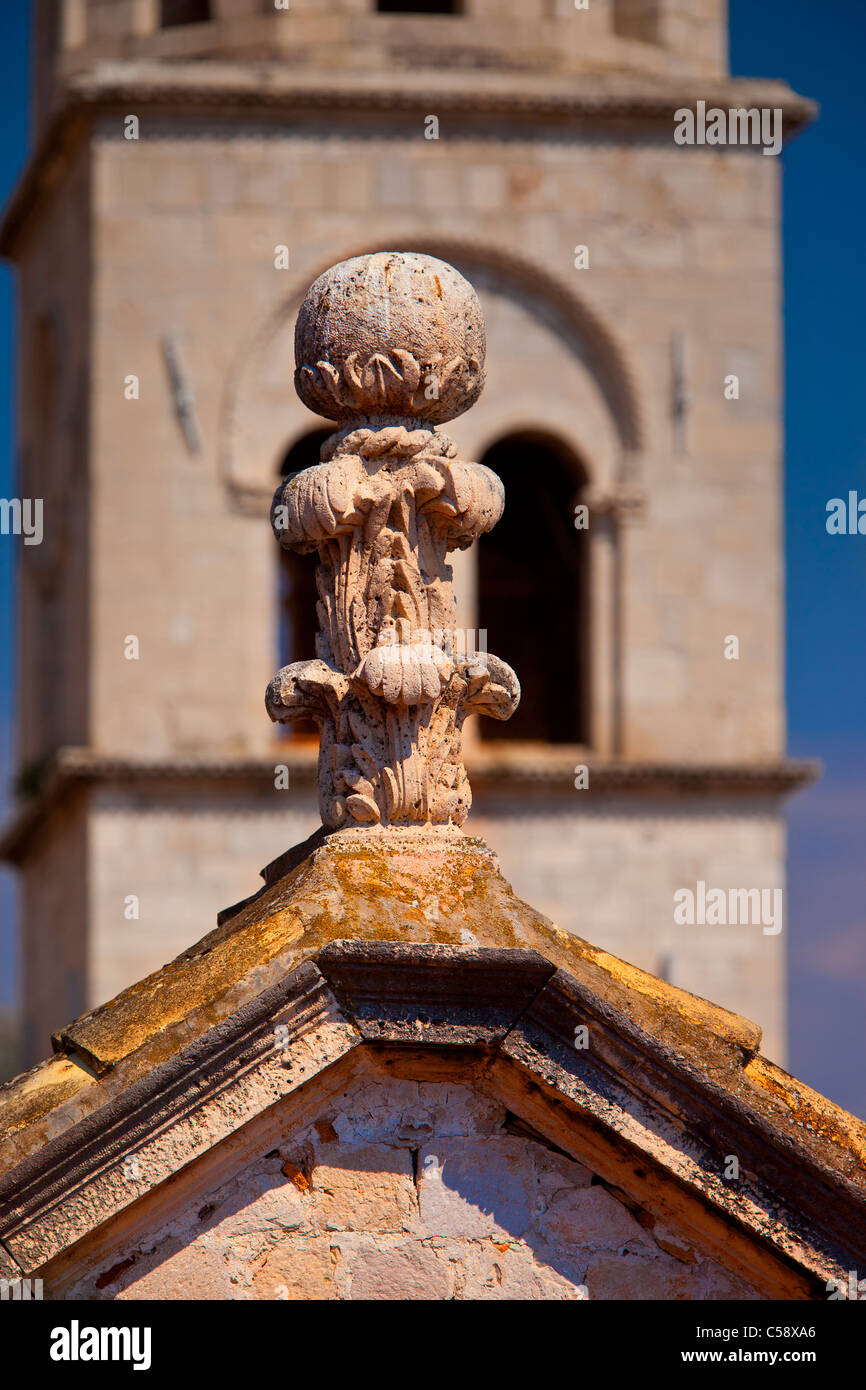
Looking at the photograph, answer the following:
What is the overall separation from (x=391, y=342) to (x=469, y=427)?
18179mm

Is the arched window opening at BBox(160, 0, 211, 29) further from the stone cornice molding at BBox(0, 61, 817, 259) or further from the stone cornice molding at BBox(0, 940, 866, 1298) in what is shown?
the stone cornice molding at BBox(0, 940, 866, 1298)

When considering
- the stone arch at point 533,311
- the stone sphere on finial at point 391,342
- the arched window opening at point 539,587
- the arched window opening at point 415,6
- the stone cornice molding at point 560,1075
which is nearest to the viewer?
the stone cornice molding at point 560,1075

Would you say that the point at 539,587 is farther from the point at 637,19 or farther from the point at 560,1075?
the point at 560,1075

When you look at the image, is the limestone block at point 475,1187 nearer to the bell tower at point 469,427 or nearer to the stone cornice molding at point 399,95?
the bell tower at point 469,427

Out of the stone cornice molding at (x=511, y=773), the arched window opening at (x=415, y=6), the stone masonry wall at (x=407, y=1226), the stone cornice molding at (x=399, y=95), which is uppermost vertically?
the arched window opening at (x=415, y=6)

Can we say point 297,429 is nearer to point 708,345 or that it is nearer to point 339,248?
point 339,248

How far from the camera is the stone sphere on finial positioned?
21.9 ft

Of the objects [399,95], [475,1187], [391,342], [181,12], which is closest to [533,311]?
[399,95]

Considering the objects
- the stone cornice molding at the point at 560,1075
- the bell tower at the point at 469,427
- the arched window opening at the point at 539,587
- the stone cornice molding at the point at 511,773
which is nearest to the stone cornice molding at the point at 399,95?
the bell tower at the point at 469,427

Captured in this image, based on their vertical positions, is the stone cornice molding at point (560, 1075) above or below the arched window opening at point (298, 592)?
below

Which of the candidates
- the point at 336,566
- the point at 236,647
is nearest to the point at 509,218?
the point at 236,647

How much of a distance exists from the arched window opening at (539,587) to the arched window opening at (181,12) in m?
4.33

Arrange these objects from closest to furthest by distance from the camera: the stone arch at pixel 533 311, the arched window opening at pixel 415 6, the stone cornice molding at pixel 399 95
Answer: the stone cornice molding at pixel 399 95 < the stone arch at pixel 533 311 < the arched window opening at pixel 415 6

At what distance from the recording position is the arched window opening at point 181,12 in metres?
26.0
